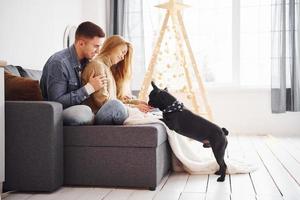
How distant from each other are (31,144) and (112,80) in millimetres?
762

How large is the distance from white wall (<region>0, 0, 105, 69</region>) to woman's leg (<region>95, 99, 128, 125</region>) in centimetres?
113

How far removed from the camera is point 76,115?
7.60ft

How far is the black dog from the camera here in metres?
2.43

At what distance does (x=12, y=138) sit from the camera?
216 cm

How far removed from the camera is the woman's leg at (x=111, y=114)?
2.36 meters

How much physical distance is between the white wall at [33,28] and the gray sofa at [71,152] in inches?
41.8

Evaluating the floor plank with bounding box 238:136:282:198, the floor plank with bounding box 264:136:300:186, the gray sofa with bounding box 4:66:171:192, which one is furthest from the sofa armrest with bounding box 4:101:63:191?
the floor plank with bounding box 264:136:300:186

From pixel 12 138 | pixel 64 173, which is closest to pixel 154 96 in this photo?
pixel 64 173

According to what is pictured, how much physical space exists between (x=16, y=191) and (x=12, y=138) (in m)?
0.34

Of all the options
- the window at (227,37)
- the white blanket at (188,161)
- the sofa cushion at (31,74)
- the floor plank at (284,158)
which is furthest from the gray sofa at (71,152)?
the window at (227,37)

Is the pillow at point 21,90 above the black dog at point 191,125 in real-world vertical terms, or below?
above

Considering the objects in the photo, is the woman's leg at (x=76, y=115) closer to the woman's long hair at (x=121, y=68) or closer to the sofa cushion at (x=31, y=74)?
the woman's long hair at (x=121, y=68)

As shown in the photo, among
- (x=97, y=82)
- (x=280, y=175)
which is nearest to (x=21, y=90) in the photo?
(x=97, y=82)

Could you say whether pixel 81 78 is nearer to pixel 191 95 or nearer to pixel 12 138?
pixel 12 138
